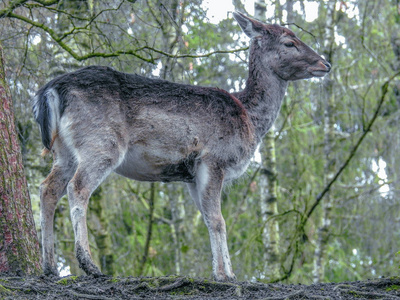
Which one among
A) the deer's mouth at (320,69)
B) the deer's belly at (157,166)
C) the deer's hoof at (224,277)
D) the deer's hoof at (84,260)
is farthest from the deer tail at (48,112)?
the deer's mouth at (320,69)

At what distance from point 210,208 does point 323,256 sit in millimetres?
6547

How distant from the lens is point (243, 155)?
7211 mm

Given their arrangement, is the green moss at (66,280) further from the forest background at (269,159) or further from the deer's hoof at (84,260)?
the forest background at (269,159)

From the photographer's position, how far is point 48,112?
6.55 metres

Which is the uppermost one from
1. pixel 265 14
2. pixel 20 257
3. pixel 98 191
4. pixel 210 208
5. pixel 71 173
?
pixel 265 14

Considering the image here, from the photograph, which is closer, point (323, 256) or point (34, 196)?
point (34, 196)

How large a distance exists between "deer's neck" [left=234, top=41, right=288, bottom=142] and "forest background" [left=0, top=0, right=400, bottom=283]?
94 centimetres

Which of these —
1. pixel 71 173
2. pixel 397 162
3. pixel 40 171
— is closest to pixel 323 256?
pixel 397 162

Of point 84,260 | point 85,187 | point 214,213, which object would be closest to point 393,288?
point 214,213

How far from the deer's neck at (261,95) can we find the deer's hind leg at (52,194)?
2.24m

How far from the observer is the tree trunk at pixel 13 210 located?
6.23 meters

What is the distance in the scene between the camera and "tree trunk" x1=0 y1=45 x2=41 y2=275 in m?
6.23

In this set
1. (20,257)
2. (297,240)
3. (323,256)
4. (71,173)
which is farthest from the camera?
(323,256)

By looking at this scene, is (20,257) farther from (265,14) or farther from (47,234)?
(265,14)
